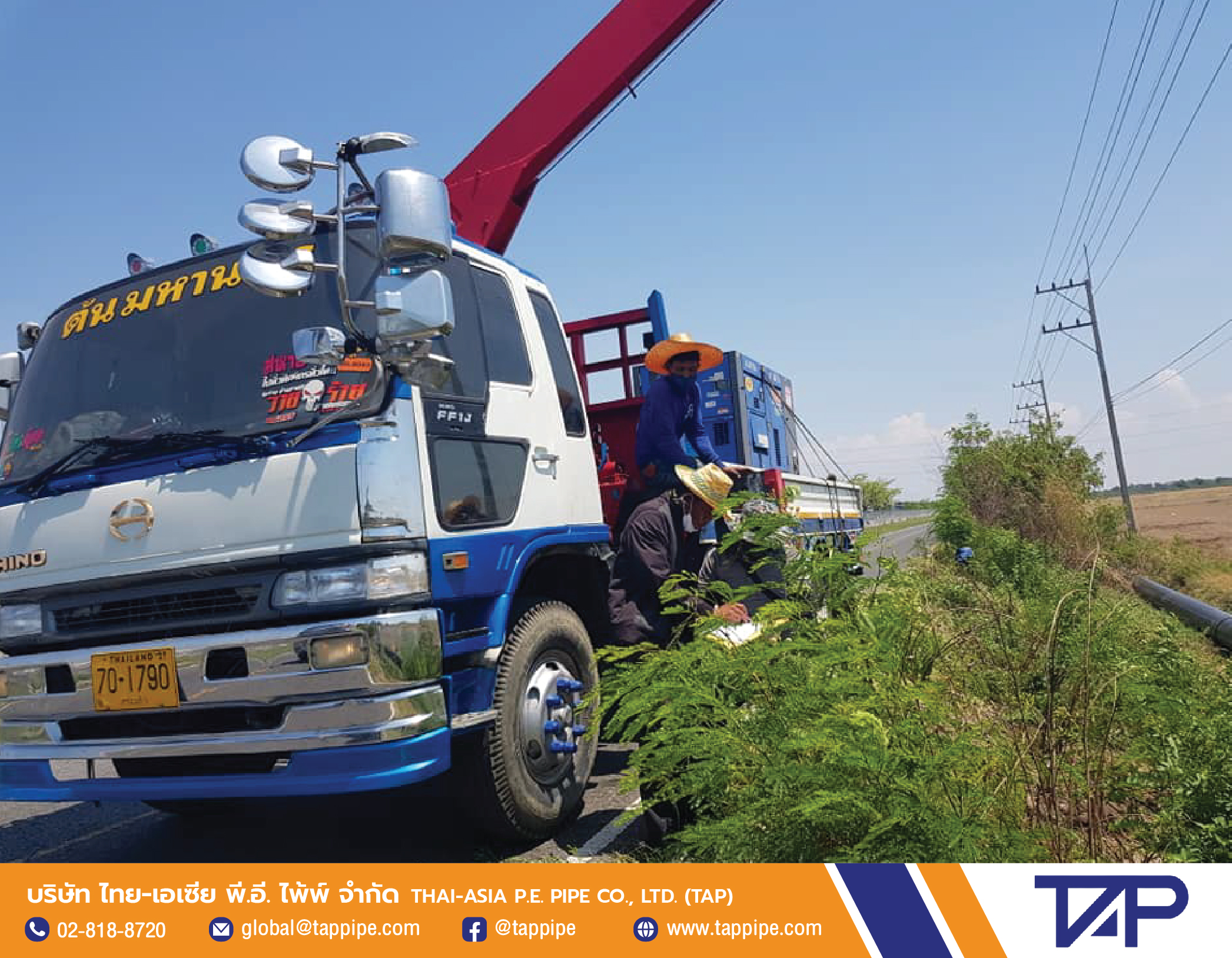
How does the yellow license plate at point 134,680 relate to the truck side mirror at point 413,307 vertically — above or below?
below

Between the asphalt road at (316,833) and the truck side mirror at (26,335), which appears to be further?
the truck side mirror at (26,335)

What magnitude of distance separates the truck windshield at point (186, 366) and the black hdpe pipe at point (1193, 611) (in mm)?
7135

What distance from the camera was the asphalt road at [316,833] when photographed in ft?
11.9

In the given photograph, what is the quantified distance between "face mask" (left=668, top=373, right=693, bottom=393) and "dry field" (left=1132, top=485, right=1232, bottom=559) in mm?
16977

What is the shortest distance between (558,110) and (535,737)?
15.4 ft

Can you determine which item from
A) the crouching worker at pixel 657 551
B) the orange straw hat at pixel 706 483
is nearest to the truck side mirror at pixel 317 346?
the crouching worker at pixel 657 551

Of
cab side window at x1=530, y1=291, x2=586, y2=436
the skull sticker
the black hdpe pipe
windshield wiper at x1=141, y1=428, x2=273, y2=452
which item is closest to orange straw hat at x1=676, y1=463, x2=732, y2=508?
cab side window at x1=530, y1=291, x2=586, y2=436

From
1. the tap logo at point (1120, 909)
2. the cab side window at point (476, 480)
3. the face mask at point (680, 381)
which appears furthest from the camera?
the face mask at point (680, 381)

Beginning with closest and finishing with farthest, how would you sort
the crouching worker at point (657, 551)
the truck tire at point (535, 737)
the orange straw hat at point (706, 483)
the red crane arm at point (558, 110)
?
the truck tire at point (535, 737) < the crouching worker at point (657, 551) < the orange straw hat at point (706, 483) < the red crane arm at point (558, 110)

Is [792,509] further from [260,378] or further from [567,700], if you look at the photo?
[260,378]

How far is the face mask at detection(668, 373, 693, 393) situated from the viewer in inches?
192

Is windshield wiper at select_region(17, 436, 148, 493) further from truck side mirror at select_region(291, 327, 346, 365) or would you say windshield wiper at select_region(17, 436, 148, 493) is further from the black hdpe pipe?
the black hdpe pipe

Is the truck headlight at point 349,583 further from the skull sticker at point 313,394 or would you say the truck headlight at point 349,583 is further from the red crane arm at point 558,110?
the red crane arm at point 558,110

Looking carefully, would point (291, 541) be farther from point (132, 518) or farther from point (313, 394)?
point (132, 518)
